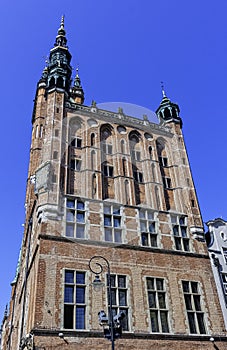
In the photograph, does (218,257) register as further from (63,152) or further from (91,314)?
(63,152)

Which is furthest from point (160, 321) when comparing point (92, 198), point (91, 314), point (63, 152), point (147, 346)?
point (63, 152)

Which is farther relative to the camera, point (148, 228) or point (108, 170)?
point (108, 170)

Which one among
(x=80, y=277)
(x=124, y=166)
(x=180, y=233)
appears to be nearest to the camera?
(x=80, y=277)

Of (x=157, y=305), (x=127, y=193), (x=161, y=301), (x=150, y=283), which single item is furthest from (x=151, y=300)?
(x=127, y=193)

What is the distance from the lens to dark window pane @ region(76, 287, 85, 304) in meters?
16.5

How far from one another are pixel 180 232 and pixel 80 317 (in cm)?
894

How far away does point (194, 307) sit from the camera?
1852 centimetres

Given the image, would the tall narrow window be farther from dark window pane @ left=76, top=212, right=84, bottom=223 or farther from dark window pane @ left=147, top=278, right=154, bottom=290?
dark window pane @ left=147, top=278, right=154, bottom=290

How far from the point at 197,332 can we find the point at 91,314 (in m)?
6.23

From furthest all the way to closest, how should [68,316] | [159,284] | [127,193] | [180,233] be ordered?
[127,193] → [180,233] → [159,284] → [68,316]

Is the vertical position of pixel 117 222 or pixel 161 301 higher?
pixel 117 222

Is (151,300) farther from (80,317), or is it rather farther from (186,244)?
(186,244)

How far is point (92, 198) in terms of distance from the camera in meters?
20.7

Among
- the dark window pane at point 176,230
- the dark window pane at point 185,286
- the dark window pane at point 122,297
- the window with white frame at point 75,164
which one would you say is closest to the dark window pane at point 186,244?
the dark window pane at point 176,230
